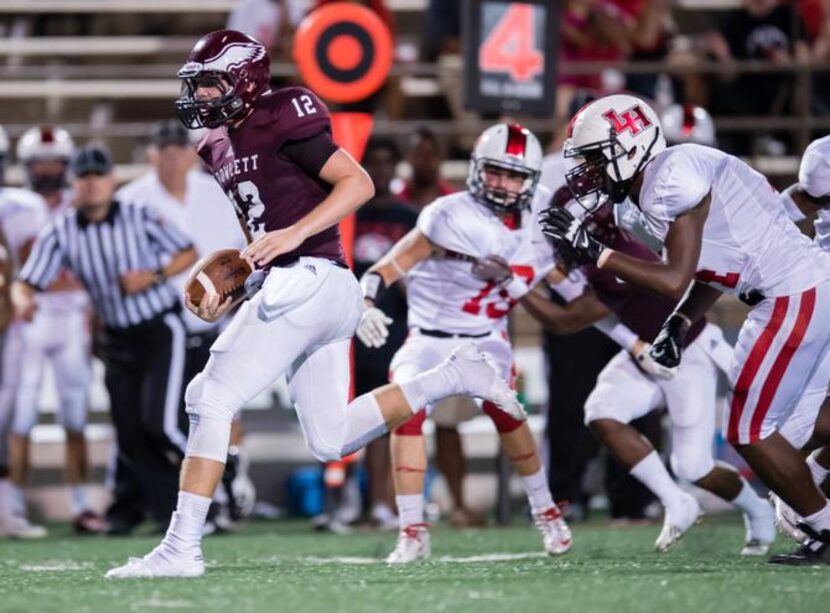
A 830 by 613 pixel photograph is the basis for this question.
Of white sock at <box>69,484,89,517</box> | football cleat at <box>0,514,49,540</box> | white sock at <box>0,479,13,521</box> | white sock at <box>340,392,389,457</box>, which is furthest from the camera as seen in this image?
white sock at <box>69,484,89,517</box>

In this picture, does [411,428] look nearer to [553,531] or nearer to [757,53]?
[553,531]

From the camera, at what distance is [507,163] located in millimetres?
6633

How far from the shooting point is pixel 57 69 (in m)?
10.7

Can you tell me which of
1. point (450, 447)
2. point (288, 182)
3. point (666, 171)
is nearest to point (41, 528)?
point (450, 447)

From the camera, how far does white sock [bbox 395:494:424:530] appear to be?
20.4 feet

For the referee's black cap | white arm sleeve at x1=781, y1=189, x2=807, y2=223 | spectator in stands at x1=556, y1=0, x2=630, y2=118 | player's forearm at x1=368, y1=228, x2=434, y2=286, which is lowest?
player's forearm at x1=368, y1=228, x2=434, y2=286

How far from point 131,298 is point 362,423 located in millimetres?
2766

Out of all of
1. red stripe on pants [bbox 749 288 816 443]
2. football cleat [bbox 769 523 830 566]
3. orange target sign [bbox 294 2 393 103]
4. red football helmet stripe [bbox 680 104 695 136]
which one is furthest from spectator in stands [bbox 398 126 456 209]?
football cleat [bbox 769 523 830 566]

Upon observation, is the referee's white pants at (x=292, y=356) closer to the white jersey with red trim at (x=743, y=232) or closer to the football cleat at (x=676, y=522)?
the white jersey with red trim at (x=743, y=232)

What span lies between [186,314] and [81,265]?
67 centimetres

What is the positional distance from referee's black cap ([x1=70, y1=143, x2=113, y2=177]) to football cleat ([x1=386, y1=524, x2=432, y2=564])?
2.81 meters

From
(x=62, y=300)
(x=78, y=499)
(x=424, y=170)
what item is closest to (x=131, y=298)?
(x=62, y=300)

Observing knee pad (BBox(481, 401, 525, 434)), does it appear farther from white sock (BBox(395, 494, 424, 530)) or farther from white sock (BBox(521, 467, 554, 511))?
white sock (BBox(395, 494, 424, 530))

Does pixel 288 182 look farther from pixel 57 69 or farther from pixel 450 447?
pixel 57 69
